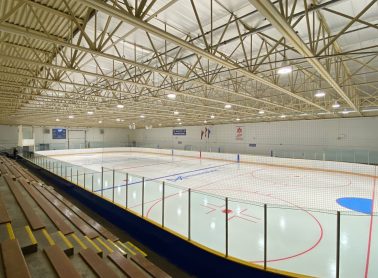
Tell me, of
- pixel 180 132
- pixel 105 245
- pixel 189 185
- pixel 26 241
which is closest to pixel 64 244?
pixel 26 241

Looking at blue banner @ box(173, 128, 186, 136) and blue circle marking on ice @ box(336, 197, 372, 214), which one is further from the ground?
blue banner @ box(173, 128, 186, 136)

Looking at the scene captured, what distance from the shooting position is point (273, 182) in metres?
15.0

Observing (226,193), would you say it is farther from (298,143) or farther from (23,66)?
(298,143)

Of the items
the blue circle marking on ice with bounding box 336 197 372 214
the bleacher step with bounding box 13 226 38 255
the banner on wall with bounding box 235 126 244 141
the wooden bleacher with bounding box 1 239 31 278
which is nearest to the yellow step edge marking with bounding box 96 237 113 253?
the bleacher step with bounding box 13 226 38 255

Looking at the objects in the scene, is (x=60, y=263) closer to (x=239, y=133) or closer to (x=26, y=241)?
(x=26, y=241)

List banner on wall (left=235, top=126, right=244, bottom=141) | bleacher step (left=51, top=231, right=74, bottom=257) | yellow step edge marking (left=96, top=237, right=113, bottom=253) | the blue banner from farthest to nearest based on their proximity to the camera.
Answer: the blue banner < banner on wall (left=235, top=126, right=244, bottom=141) < yellow step edge marking (left=96, top=237, right=113, bottom=253) < bleacher step (left=51, top=231, right=74, bottom=257)

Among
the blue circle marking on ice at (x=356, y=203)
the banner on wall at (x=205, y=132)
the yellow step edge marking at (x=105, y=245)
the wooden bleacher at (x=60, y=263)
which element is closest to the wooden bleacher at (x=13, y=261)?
the wooden bleacher at (x=60, y=263)

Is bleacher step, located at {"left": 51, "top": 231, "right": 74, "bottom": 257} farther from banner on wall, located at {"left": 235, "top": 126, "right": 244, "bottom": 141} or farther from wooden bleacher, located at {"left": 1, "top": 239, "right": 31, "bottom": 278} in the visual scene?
banner on wall, located at {"left": 235, "top": 126, "right": 244, "bottom": 141}

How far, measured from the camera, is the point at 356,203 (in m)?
10.6

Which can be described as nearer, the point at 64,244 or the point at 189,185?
the point at 64,244

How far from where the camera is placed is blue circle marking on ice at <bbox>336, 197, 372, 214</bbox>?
9.71m

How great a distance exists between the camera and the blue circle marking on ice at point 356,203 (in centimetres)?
971

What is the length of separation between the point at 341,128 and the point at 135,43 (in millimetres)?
22867

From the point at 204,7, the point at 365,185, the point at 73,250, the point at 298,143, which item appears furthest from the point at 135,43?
the point at 298,143
